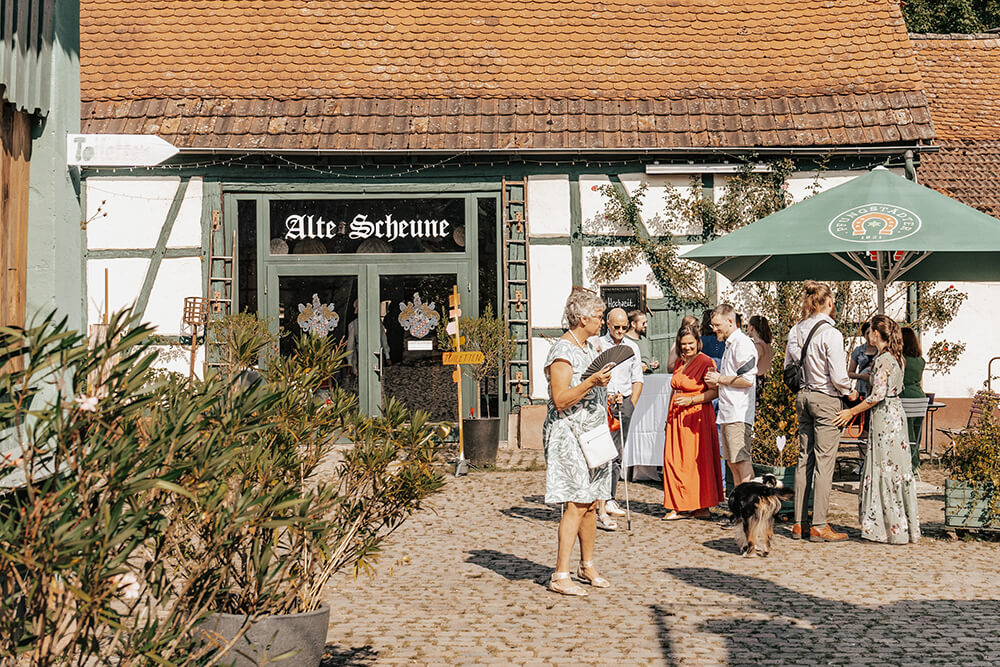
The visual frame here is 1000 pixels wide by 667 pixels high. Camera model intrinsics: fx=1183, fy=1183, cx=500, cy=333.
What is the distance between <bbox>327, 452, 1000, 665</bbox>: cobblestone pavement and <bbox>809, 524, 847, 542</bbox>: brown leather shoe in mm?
182

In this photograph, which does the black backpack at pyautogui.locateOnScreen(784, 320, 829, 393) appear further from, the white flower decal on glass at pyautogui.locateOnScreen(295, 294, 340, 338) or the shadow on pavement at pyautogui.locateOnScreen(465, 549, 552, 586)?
the white flower decal on glass at pyautogui.locateOnScreen(295, 294, 340, 338)

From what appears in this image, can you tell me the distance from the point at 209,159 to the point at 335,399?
9.18 metres

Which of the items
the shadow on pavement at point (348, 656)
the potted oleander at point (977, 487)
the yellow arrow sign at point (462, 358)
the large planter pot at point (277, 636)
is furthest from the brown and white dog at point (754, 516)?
the yellow arrow sign at point (462, 358)

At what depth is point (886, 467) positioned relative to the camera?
27.7ft

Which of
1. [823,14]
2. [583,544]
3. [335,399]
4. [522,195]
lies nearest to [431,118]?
[522,195]

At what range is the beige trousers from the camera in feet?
27.7

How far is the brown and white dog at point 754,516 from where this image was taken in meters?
7.90

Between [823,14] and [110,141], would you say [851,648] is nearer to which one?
[110,141]

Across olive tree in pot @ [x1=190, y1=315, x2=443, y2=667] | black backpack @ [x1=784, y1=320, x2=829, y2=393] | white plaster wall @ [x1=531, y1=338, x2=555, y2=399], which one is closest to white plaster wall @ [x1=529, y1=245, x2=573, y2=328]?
white plaster wall @ [x1=531, y1=338, x2=555, y2=399]

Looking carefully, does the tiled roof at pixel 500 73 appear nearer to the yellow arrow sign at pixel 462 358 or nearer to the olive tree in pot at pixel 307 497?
the yellow arrow sign at pixel 462 358

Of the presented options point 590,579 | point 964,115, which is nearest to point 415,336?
point 590,579

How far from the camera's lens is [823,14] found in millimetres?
15859

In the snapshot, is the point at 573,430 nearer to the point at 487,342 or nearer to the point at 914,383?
the point at 914,383

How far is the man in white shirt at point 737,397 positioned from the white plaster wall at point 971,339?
6.58m
